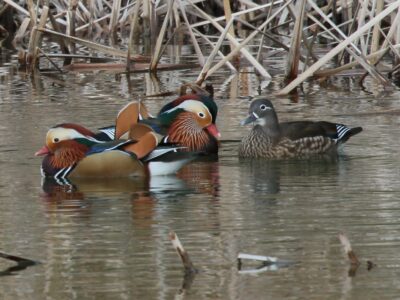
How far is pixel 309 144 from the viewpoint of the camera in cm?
1002

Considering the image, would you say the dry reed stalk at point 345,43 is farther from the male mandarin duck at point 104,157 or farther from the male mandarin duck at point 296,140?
the male mandarin duck at point 104,157

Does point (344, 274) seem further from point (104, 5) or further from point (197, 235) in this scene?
point (104, 5)

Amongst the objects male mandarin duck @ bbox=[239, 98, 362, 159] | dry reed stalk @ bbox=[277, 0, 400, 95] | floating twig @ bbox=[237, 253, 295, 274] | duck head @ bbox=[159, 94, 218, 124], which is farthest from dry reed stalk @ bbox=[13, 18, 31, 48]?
floating twig @ bbox=[237, 253, 295, 274]

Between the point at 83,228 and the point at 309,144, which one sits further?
the point at 309,144

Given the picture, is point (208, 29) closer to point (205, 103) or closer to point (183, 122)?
point (205, 103)

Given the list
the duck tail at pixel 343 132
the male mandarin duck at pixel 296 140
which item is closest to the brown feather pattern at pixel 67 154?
the male mandarin duck at pixel 296 140

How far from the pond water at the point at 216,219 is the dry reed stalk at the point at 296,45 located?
83 centimetres

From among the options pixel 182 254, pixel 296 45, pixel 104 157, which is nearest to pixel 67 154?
pixel 104 157

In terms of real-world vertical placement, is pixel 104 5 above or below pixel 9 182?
above

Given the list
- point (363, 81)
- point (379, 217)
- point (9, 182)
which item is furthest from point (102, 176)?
point (363, 81)

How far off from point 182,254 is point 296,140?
14.2 ft

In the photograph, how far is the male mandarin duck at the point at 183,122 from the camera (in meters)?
9.97

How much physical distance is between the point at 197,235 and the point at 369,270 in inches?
46.6

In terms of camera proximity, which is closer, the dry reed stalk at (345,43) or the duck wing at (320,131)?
the duck wing at (320,131)
